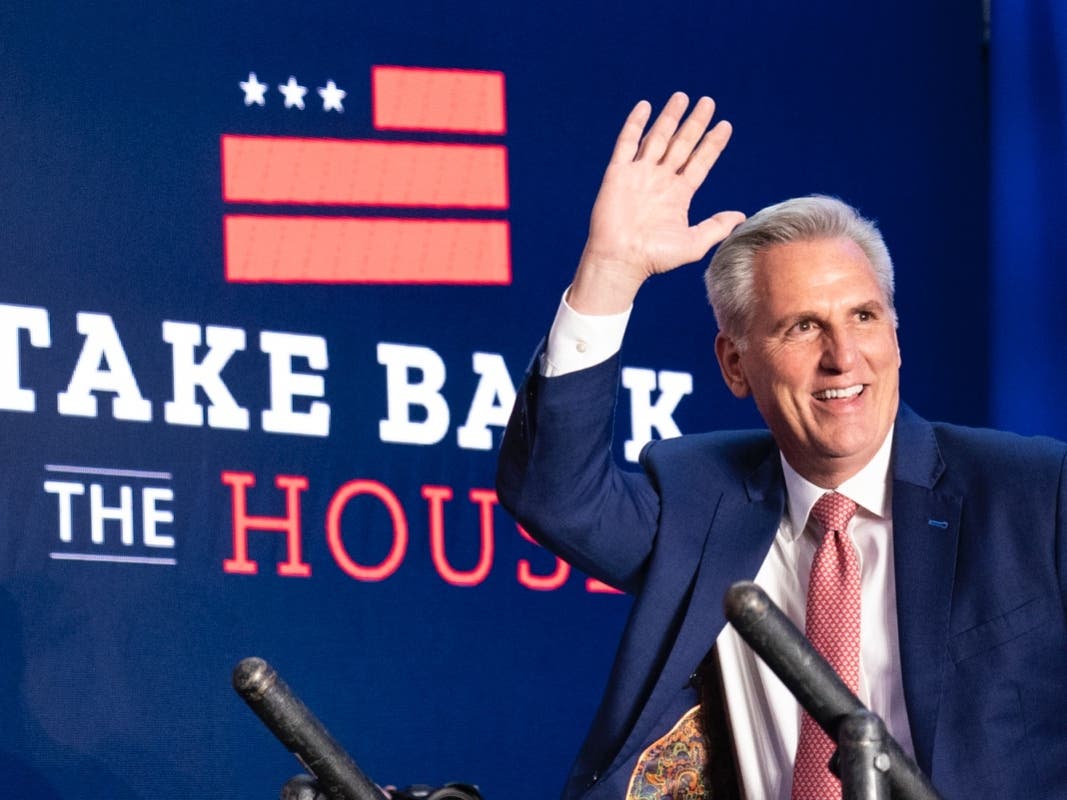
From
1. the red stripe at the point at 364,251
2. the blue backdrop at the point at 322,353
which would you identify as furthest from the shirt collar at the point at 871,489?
the red stripe at the point at 364,251

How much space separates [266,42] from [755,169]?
3.83 ft

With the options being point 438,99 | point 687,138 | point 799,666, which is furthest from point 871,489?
point 438,99

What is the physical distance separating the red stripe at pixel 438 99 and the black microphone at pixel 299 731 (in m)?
2.46


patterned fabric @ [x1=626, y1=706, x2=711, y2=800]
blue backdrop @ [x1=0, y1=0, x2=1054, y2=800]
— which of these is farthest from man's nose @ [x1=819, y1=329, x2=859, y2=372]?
blue backdrop @ [x1=0, y1=0, x2=1054, y2=800]

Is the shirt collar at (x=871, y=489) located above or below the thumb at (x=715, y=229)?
below

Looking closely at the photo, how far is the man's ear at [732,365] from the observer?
7.50 feet

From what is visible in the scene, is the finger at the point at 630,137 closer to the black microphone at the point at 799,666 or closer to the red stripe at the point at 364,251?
the black microphone at the point at 799,666

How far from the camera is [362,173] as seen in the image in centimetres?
355

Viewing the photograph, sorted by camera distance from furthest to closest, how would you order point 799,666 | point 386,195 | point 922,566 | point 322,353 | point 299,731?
point 386,195 → point 322,353 → point 922,566 → point 299,731 → point 799,666

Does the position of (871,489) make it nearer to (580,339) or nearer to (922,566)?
(922,566)

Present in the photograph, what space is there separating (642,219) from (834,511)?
45 cm

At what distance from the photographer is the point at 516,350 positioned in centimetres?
363

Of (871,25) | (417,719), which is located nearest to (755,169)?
(871,25)

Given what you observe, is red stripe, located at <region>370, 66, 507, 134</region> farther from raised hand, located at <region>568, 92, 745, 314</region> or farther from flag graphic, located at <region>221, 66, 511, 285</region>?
raised hand, located at <region>568, 92, 745, 314</region>
